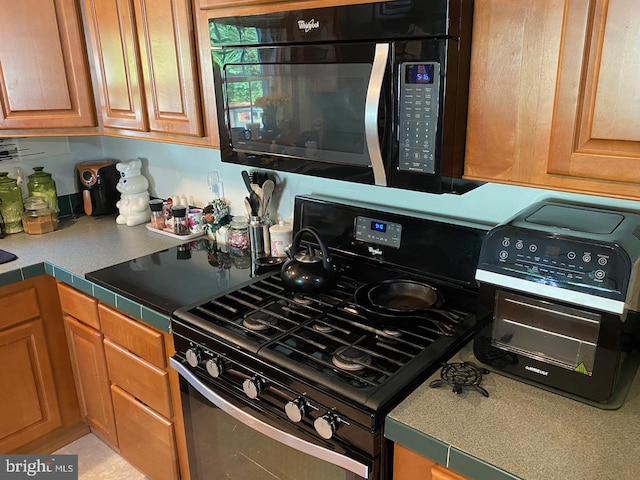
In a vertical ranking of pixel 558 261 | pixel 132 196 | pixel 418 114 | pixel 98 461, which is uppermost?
pixel 418 114

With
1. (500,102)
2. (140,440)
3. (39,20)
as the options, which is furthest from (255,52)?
(140,440)

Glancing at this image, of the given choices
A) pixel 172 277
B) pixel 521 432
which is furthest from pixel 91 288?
pixel 521 432

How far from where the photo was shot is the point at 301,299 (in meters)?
1.59

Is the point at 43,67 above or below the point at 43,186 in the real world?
above

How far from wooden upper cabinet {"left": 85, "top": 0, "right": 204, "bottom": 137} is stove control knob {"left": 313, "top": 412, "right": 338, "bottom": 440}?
1.04 m

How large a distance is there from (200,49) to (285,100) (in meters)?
0.44

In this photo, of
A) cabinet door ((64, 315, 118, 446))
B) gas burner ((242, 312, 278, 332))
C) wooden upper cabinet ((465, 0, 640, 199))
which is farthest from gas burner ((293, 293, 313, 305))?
cabinet door ((64, 315, 118, 446))

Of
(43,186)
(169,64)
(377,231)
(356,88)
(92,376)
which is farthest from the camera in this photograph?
(43,186)

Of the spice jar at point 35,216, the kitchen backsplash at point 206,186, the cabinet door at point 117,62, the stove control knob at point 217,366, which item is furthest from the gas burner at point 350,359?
the spice jar at point 35,216

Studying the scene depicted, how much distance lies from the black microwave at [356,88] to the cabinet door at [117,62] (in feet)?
1.67

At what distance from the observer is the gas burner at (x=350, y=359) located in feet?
4.01

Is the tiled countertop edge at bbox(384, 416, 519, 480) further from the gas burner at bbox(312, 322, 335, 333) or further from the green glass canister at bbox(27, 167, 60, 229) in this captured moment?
the green glass canister at bbox(27, 167, 60, 229)

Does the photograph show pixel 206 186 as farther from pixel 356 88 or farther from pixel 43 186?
pixel 356 88

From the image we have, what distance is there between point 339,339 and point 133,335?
0.81 metres
